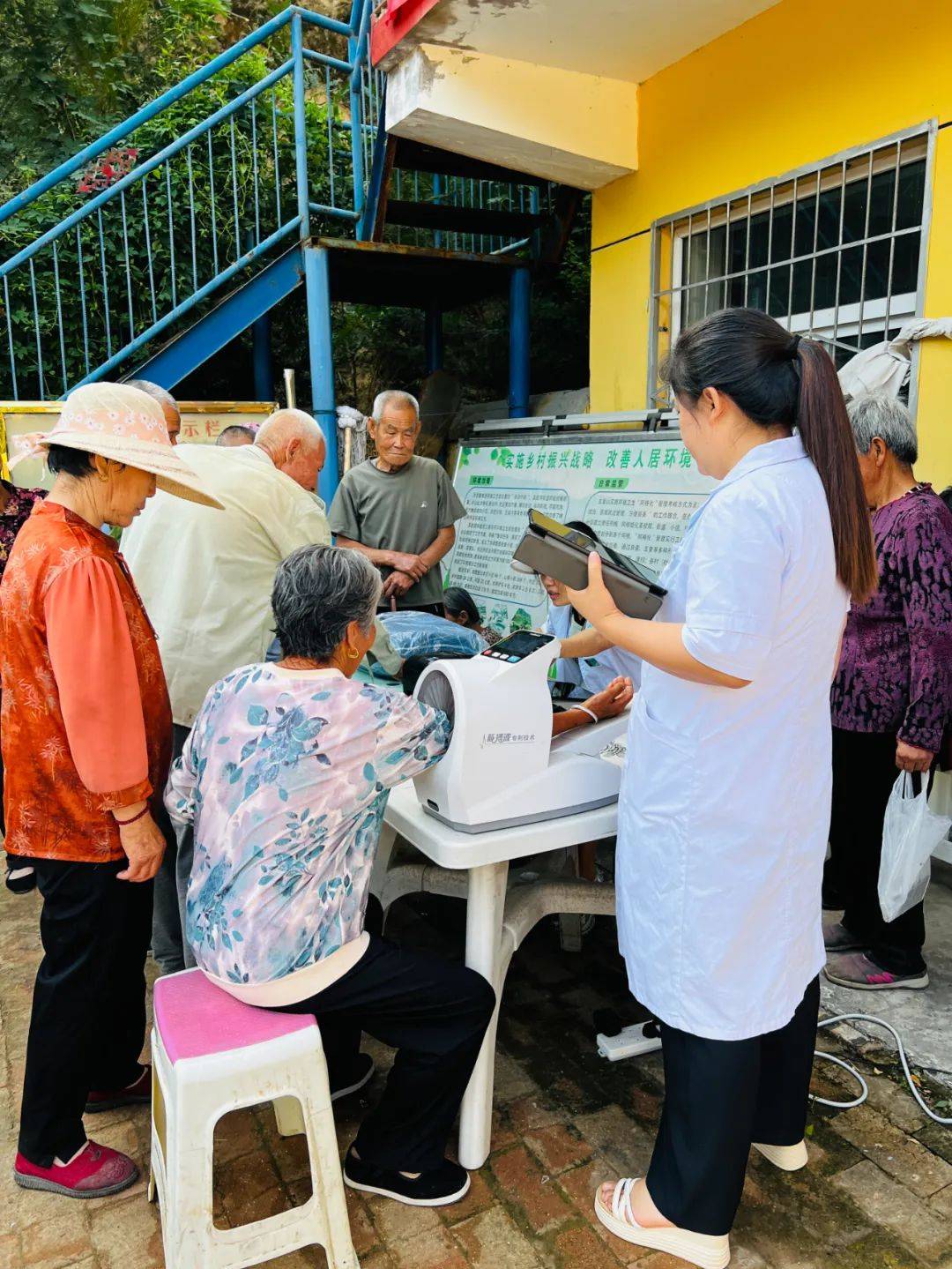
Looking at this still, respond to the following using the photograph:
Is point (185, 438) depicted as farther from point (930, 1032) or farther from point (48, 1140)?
point (930, 1032)

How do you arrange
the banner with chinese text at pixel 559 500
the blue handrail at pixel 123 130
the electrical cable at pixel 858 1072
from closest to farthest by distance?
the electrical cable at pixel 858 1072
the banner with chinese text at pixel 559 500
the blue handrail at pixel 123 130

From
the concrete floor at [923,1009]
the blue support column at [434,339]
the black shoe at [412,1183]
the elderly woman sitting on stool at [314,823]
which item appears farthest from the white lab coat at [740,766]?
the blue support column at [434,339]

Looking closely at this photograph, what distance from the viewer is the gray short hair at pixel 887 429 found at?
2709 millimetres

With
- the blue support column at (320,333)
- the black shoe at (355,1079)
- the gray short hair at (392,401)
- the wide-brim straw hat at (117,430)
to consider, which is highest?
the blue support column at (320,333)

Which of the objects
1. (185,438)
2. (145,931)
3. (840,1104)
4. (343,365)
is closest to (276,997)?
(145,931)

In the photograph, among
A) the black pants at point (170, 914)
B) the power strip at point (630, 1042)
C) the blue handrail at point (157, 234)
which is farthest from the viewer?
the blue handrail at point (157, 234)

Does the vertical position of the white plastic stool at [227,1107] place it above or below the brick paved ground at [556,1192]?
above

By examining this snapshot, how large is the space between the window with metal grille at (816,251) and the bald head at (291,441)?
6.39ft

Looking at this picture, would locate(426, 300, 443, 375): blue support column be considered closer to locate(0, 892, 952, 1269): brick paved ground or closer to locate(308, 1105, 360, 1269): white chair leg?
locate(0, 892, 952, 1269): brick paved ground

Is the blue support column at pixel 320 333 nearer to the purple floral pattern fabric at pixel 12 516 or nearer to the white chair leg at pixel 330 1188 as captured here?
the purple floral pattern fabric at pixel 12 516

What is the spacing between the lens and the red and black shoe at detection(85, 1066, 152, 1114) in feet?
7.65

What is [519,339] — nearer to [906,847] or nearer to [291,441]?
[291,441]

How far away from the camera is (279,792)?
1.70 metres

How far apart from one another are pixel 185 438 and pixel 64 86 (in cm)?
546
